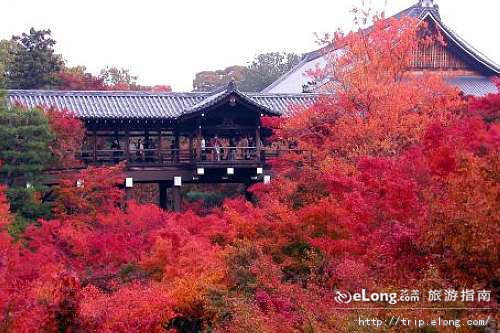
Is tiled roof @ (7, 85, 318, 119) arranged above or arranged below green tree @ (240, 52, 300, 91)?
below

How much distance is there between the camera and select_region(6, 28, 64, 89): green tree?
112 ft

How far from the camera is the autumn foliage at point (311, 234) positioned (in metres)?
10.0

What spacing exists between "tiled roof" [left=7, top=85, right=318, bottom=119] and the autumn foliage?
332 centimetres

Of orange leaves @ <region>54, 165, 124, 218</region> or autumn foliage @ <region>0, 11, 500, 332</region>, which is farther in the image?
orange leaves @ <region>54, 165, 124, 218</region>

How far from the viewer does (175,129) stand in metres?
24.2

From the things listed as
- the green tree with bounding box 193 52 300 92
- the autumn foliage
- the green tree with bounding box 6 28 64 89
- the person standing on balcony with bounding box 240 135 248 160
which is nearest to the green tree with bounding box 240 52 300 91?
the green tree with bounding box 193 52 300 92

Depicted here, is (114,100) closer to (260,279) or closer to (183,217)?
(183,217)

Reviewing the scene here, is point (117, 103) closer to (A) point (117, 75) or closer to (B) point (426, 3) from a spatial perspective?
(B) point (426, 3)

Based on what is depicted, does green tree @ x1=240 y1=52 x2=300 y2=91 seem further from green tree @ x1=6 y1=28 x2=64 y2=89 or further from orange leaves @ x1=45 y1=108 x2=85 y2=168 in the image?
orange leaves @ x1=45 y1=108 x2=85 y2=168

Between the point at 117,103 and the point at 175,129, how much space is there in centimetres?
227

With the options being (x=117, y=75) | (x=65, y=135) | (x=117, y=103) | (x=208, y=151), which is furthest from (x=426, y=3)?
(x=117, y=75)

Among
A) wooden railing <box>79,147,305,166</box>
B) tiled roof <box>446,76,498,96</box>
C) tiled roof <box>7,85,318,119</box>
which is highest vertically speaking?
tiled roof <box>446,76,498,96</box>

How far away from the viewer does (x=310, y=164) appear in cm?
1870

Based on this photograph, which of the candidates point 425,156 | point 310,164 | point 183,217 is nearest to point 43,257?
point 183,217
